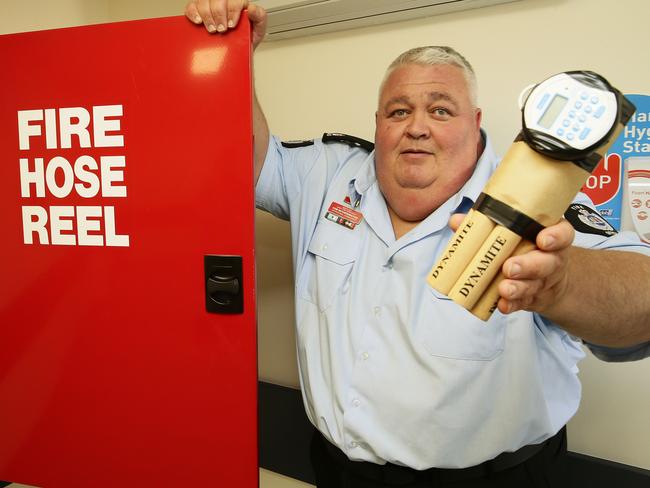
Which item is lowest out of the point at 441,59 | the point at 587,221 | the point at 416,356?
the point at 416,356

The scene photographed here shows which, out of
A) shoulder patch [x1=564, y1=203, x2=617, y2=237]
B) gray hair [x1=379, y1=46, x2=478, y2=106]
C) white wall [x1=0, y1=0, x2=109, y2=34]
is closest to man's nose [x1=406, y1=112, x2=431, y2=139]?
gray hair [x1=379, y1=46, x2=478, y2=106]

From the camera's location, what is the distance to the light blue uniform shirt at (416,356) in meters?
0.87

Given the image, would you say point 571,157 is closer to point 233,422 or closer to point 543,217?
point 543,217

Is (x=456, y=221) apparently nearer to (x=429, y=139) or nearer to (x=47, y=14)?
(x=429, y=139)

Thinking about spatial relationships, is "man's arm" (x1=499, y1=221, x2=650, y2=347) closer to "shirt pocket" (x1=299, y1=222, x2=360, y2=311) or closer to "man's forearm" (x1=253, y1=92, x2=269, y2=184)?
"shirt pocket" (x1=299, y1=222, x2=360, y2=311)

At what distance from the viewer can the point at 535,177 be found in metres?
0.44

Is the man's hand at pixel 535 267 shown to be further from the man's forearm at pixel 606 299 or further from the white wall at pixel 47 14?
the white wall at pixel 47 14

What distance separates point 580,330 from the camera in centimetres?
62

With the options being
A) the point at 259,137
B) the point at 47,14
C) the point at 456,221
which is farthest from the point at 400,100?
the point at 47,14

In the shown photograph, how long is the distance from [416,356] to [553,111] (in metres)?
0.61

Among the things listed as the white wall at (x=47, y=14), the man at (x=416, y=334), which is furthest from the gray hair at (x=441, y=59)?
the white wall at (x=47, y=14)

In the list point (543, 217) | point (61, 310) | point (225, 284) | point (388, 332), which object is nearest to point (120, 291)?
point (61, 310)

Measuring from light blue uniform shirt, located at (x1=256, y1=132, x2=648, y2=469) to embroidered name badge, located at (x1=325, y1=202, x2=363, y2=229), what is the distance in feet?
0.05

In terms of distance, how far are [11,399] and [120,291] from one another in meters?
0.50
